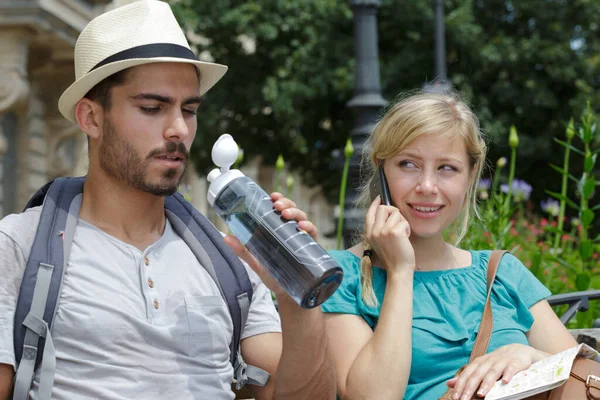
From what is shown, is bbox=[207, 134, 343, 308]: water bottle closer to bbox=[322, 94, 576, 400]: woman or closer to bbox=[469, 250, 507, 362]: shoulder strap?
bbox=[322, 94, 576, 400]: woman

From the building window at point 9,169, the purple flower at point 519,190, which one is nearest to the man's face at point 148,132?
the purple flower at point 519,190

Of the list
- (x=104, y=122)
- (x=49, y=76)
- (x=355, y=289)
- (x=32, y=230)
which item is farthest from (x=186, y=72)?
(x=49, y=76)

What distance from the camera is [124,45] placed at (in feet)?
8.71

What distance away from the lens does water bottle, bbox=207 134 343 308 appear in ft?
7.22

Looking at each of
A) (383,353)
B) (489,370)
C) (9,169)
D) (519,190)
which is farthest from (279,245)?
(9,169)

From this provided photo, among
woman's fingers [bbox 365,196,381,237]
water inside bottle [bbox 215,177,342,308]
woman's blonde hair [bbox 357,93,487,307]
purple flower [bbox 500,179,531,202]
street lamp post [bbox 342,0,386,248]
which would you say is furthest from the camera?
street lamp post [bbox 342,0,386,248]

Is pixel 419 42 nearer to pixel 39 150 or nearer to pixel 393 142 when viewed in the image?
pixel 39 150

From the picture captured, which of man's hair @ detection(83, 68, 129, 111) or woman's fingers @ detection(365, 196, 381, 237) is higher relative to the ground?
man's hair @ detection(83, 68, 129, 111)

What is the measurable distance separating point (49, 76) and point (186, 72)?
1073 centimetres

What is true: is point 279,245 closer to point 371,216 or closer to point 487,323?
point 371,216

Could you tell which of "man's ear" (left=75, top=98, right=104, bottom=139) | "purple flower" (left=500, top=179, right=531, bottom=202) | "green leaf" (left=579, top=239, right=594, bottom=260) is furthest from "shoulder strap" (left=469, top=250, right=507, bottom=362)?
"purple flower" (left=500, top=179, right=531, bottom=202)

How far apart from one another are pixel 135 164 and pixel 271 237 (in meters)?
0.55

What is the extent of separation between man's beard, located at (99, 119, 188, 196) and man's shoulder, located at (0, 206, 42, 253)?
264 millimetres

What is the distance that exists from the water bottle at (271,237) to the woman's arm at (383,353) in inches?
16.6
